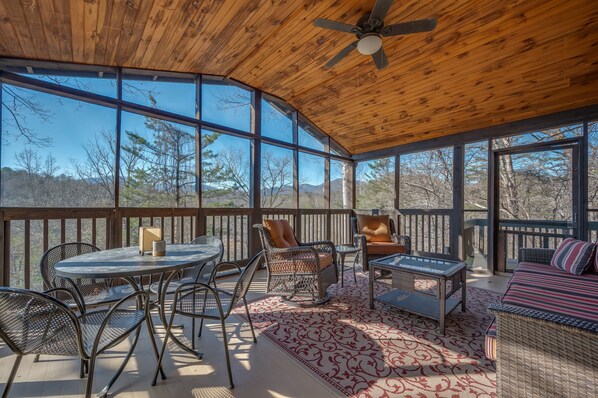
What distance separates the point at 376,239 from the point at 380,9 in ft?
11.0

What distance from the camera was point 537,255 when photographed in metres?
3.09

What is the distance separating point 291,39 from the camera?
342 cm

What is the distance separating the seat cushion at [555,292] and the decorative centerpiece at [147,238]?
8.91ft

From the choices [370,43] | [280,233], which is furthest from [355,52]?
[280,233]

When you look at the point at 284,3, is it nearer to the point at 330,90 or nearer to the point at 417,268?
the point at 330,90

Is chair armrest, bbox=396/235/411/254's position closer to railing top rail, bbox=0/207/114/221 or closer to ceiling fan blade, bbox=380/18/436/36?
ceiling fan blade, bbox=380/18/436/36

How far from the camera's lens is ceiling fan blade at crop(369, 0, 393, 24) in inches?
87.3

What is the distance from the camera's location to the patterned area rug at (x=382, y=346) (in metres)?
1.75

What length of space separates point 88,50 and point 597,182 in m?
6.44

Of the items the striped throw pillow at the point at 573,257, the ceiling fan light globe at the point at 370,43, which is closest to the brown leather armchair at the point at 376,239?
the striped throw pillow at the point at 573,257

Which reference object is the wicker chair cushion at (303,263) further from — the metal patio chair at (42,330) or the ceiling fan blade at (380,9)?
the ceiling fan blade at (380,9)

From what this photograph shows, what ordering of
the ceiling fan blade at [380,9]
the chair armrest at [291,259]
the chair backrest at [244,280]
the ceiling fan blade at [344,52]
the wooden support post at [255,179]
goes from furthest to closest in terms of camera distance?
1. the wooden support post at [255,179]
2. the chair armrest at [291,259]
3. the ceiling fan blade at [344,52]
4. the ceiling fan blade at [380,9]
5. the chair backrest at [244,280]

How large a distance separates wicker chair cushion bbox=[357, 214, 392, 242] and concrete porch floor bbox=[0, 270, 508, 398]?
9.61ft

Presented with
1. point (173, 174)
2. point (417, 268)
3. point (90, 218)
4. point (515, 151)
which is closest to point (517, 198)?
point (515, 151)
